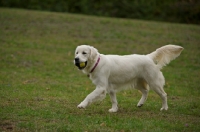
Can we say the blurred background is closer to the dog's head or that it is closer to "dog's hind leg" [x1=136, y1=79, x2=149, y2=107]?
"dog's hind leg" [x1=136, y1=79, x2=149, y2=107]

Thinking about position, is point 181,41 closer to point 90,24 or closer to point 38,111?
point 90,24

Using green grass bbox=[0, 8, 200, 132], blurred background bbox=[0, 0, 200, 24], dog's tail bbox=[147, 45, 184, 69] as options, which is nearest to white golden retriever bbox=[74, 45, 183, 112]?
dog's tail bbox=[147, 45, 184, 69]

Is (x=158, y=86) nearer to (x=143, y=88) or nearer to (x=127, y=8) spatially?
(x=143, y=88)

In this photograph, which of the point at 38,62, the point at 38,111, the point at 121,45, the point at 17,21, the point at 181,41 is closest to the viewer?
the point at 38,111

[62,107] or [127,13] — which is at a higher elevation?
[127,13]

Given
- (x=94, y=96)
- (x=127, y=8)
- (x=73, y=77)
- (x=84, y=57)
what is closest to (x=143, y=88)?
(x=94, y=96)

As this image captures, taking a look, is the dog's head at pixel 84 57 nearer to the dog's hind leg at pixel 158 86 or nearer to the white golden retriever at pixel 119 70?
the white golden retriever at pixel 119 70

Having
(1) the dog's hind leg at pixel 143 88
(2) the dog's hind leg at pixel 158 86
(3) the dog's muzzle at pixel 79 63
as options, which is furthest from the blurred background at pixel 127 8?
(3) the dog's muzzle at pixel 79 63

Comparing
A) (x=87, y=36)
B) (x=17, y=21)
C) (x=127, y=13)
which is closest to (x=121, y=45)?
(x=87, y=36)

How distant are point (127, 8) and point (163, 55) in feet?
97.2

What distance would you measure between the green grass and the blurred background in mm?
10383

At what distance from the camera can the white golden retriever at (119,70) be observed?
26.1 ft

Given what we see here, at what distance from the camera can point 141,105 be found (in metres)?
9.05

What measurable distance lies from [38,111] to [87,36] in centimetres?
1536
